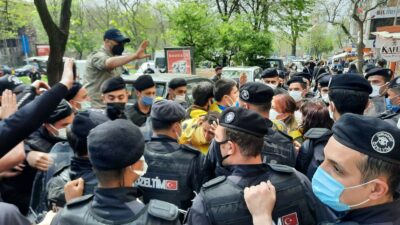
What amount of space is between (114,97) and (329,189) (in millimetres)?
3086

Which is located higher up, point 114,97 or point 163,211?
point 114,97

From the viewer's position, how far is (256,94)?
3.13m

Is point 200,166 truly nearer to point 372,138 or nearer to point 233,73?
point 372,138

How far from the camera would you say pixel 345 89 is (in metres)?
3.14

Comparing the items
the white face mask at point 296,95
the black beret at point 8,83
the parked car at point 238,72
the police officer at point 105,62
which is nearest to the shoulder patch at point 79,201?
the black beret at point 8,83

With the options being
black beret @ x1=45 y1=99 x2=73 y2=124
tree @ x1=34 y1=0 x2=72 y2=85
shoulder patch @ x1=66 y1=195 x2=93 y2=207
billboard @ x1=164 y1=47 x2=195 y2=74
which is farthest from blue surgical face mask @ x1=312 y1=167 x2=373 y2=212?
billboard @ x1=164 y1=47 x2=195 y2=74

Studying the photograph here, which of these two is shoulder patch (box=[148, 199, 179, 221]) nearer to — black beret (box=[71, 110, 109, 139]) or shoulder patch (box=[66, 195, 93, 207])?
shoulder patch (box=[66, 195, 93, 207])

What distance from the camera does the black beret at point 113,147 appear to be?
1.77m

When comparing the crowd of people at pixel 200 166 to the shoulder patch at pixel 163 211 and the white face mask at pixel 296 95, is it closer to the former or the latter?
the shoulder patch at pixel 163 211

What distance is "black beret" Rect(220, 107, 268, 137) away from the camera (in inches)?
85.6

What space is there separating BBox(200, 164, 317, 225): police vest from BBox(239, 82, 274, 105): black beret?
44.0 inches

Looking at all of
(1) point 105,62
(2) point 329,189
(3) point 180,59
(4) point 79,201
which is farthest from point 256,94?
(3) point 180,59

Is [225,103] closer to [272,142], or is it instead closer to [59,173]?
[272,142]

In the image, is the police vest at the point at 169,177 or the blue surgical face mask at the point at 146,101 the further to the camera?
the blue surgical face mask at the point at 146,101
